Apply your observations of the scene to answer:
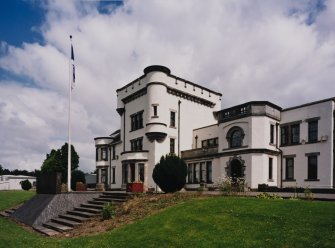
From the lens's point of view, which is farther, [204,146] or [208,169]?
[204,146]

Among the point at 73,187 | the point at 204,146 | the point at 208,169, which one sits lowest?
the point at 73,187

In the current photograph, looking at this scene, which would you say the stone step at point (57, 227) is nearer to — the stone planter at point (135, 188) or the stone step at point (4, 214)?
the stone planter at point (135, 188)

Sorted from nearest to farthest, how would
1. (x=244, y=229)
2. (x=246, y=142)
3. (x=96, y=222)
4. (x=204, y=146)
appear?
(x=244, y=229)
(x=96, y=222)
(x=246, y=142)
(x=204, y=146)

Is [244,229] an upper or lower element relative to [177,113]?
lower

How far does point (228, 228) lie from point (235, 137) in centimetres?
2142

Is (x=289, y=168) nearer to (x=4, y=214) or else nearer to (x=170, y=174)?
(x=170, y=174)

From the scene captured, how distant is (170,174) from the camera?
22.5m

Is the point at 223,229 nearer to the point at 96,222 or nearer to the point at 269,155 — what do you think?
the point at 96,222

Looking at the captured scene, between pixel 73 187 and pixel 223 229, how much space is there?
30449 mm

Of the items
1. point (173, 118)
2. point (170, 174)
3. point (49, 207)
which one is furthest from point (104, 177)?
point (170, 174)

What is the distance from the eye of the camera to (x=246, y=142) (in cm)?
3114

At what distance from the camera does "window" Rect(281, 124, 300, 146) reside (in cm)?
3061

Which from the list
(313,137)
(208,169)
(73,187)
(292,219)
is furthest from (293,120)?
(73,187)

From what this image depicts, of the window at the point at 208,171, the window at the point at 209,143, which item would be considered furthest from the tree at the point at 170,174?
the window at the point at 209,143
